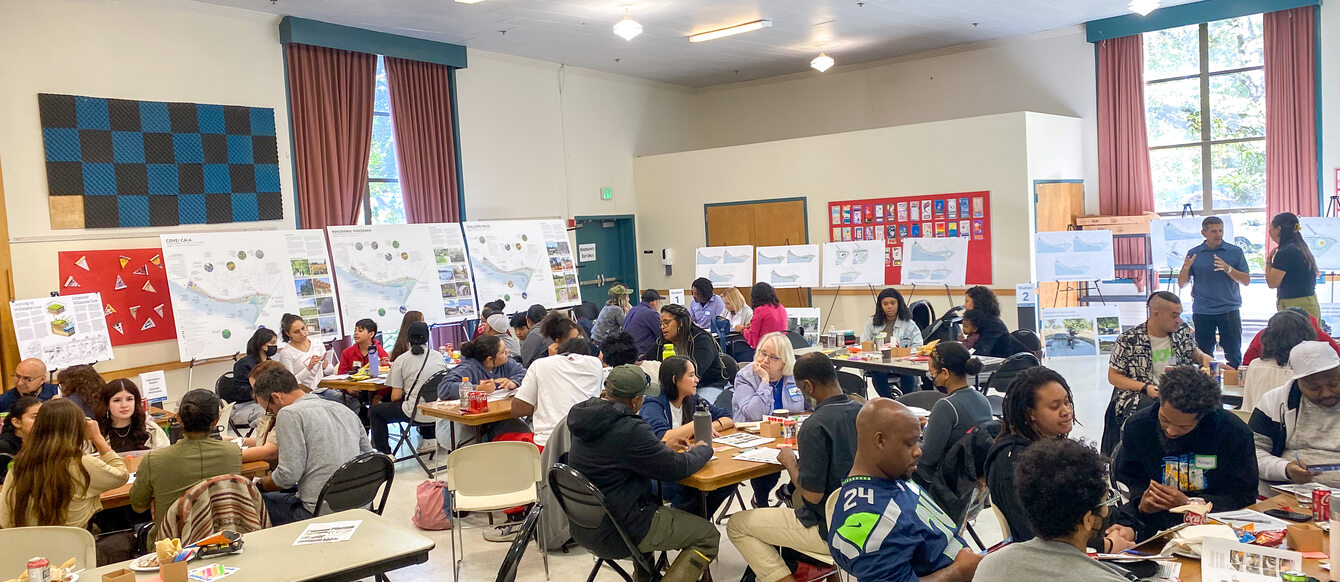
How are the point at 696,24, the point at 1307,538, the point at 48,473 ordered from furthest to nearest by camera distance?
the point at 696,24
the point at 48,473
the point at 1307,538

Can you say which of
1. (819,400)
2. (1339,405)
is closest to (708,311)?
(819,400)

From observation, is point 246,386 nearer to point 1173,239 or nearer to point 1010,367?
point 1010,367

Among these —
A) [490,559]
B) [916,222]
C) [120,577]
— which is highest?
[916,222]

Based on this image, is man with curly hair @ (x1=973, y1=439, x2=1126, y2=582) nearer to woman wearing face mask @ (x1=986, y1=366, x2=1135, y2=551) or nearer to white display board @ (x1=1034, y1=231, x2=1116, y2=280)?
woman wearing face mask @ (x1=986, y1=366, x2=1135, y2=551)

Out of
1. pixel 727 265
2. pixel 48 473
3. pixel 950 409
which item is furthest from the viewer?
pixel 727 265

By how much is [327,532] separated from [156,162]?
249 inches

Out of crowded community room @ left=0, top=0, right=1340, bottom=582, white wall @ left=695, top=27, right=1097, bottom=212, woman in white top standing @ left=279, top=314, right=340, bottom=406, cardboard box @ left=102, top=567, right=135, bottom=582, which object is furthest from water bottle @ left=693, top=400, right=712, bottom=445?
white wall @ left=695, top=27, right=1097, bottom=212

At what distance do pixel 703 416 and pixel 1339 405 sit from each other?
8.04 ft

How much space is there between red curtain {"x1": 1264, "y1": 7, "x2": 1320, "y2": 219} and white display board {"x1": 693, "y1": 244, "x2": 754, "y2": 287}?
6.09 m

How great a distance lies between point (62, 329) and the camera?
7.53 m

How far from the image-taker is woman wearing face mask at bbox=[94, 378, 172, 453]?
5.03m

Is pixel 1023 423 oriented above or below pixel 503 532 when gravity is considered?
above

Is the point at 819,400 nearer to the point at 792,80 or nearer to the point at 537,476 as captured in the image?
the point at 537,476

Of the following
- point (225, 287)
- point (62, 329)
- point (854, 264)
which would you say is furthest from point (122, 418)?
point (854, 264)
